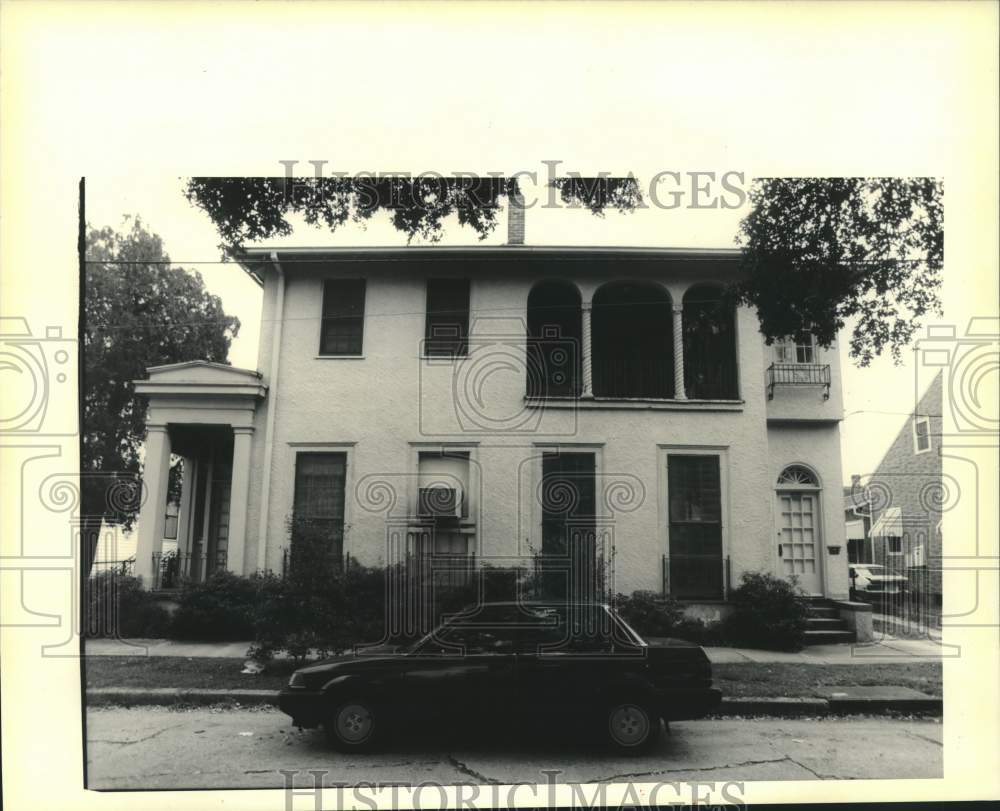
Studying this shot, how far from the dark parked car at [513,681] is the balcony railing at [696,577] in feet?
1.40

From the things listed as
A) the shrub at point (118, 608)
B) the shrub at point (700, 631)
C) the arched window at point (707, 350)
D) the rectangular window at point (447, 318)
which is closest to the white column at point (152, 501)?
the shrub at point (118, 608)

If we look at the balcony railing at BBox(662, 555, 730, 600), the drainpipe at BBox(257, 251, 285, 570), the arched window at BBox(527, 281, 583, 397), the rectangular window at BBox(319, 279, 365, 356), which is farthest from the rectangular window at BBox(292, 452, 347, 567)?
the balcony railing at BBox(662, 555, 730, 600)

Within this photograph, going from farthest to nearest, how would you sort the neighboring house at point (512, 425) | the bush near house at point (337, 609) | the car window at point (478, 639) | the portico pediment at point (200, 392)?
the portico pediment at point (200, 392)
the neighboring house at point (512, 425)
the bush near house at point (337, 609)
the car window at point (478, 639)

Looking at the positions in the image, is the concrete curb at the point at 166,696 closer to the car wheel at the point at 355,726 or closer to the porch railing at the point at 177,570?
the car wheel at the point at 355,726

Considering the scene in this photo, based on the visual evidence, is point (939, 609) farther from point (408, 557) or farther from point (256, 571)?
point (256, 571)

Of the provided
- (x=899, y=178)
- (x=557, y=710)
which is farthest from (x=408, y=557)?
(x=899, y=178)

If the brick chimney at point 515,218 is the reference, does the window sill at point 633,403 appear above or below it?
below

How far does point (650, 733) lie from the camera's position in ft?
16.7

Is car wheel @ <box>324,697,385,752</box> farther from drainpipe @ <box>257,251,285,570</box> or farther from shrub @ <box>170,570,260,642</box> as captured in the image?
drainpipe @ <box>257,251,285,570</box>

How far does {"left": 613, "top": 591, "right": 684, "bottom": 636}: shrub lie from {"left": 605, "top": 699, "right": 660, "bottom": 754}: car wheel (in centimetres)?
53

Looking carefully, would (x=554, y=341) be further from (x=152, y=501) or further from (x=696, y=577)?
(x=152, y=501)

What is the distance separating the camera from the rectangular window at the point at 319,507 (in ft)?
18.1

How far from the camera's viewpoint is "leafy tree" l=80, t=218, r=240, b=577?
17.8 ft

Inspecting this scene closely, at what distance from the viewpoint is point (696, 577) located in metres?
5.58
